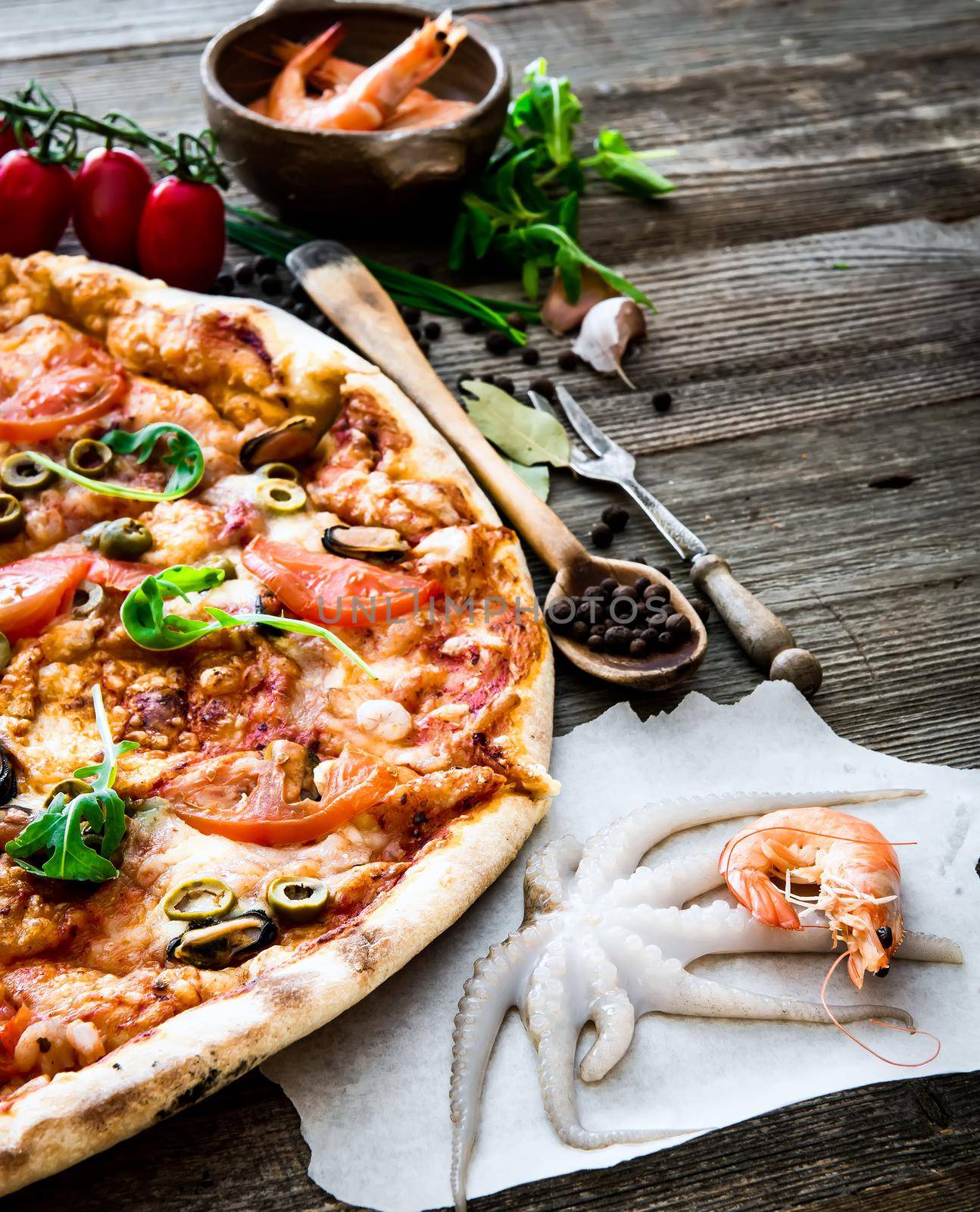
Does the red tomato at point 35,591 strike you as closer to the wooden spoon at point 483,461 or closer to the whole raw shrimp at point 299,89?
the wooden spoon at point 483,461

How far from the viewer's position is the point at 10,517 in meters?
3.60

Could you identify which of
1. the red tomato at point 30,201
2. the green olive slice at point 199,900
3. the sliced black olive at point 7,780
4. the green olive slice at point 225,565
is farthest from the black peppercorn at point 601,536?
the red tomato at point 30,201

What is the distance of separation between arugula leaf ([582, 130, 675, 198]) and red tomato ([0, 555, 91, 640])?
3.47 metres

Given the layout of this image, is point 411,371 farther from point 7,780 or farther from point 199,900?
point 199,900

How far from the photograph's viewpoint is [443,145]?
4.95m

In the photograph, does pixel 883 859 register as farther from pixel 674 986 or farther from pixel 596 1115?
pixel 596 1115

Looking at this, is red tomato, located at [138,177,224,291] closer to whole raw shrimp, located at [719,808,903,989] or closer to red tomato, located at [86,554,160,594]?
red tomato, located at [86,554,160,594]

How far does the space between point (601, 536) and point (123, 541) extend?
1598mm

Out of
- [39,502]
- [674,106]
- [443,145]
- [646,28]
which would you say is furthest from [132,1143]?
[646,28]

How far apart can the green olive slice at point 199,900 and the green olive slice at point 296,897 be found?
0.34ft

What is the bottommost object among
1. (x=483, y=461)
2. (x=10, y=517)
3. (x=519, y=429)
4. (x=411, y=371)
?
(x=519, y=429)

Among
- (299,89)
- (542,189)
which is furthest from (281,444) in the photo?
(542,189)

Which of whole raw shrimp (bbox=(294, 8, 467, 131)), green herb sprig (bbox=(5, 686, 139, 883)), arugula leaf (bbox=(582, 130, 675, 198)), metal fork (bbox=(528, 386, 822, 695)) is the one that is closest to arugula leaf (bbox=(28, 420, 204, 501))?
green herb sprig (bbox=(5, 686, 139, 883))

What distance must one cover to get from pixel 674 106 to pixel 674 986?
17.0ft
